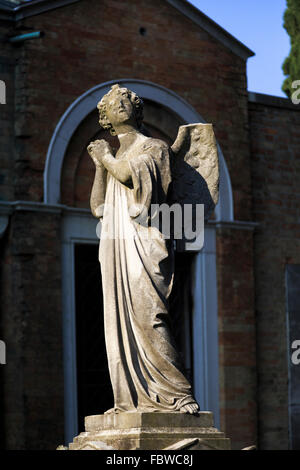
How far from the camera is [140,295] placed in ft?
24.4

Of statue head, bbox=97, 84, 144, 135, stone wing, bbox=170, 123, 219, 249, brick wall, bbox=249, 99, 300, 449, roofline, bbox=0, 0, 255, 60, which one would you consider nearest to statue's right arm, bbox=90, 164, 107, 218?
statue head, bbox=97, 84, 144, 135

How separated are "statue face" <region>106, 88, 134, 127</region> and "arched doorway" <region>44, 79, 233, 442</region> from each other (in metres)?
6.60

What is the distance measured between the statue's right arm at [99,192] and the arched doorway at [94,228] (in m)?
6.57

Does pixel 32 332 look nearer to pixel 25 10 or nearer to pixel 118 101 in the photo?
pixel 25 10

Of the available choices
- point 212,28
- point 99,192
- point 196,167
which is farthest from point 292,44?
point 99,192

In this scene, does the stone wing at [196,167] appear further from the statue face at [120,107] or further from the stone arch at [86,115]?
the stone arch at [86,115]

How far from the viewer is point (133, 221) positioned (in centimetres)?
762

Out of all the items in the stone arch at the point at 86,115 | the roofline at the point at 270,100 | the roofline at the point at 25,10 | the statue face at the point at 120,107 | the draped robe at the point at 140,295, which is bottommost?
the draped robe at the point at 140,295

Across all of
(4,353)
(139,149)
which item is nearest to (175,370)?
(139,149)

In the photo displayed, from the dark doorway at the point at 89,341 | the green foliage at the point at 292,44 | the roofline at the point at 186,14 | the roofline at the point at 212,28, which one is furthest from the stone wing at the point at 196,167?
the green foliage at the point at 292,44

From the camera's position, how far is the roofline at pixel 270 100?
55.6 feet

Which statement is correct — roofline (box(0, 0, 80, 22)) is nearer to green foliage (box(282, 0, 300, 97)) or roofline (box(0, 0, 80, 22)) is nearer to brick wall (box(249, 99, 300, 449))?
brick wall (box(249, 99, 300, 449))

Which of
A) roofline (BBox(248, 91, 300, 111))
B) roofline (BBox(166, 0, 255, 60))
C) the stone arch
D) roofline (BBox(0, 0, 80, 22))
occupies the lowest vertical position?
the stone arch

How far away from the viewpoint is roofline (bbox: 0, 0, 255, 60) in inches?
582
